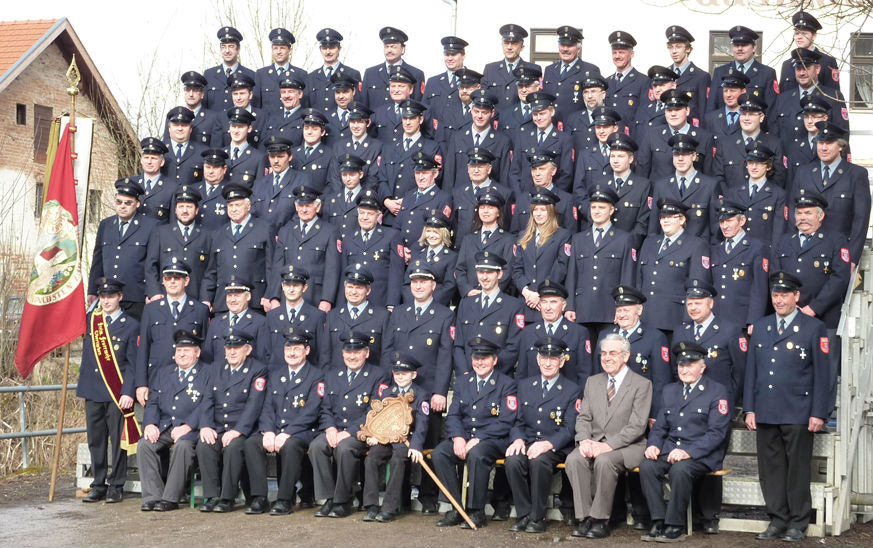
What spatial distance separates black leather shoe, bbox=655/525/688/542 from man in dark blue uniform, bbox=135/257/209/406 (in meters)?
4.85

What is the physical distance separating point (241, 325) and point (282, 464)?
4.97 feet

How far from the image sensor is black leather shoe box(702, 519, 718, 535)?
1002 centimetres

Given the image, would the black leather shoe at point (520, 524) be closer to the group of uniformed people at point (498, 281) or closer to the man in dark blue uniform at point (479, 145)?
the group of uniformed people at point (498, 281)

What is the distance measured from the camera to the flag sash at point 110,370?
1180 cm

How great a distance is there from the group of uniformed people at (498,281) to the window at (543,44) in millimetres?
7502

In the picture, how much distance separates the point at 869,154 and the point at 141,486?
12.4 m

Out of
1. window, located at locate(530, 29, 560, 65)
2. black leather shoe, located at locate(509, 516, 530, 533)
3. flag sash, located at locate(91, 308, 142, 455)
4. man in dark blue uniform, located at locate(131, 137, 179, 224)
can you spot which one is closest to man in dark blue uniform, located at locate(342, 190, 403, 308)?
man in dark blue uniform, located at locate(131, 137, 179, 224)

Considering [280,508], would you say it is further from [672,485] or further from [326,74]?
[326,74]

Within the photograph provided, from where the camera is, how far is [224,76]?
48.7 ft

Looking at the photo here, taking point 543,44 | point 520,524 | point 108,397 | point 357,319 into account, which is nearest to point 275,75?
point 357,319

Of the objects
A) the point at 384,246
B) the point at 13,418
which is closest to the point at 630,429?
the point at 384,246

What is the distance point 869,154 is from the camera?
1898 cm

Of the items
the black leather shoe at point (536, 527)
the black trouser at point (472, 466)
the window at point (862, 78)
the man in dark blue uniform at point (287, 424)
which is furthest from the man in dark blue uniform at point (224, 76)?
the window at point (862, 78)

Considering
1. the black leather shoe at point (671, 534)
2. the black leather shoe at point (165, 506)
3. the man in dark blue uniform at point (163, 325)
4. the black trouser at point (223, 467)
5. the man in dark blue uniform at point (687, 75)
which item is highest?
the man in dark blue uniform at point (687, 75)
